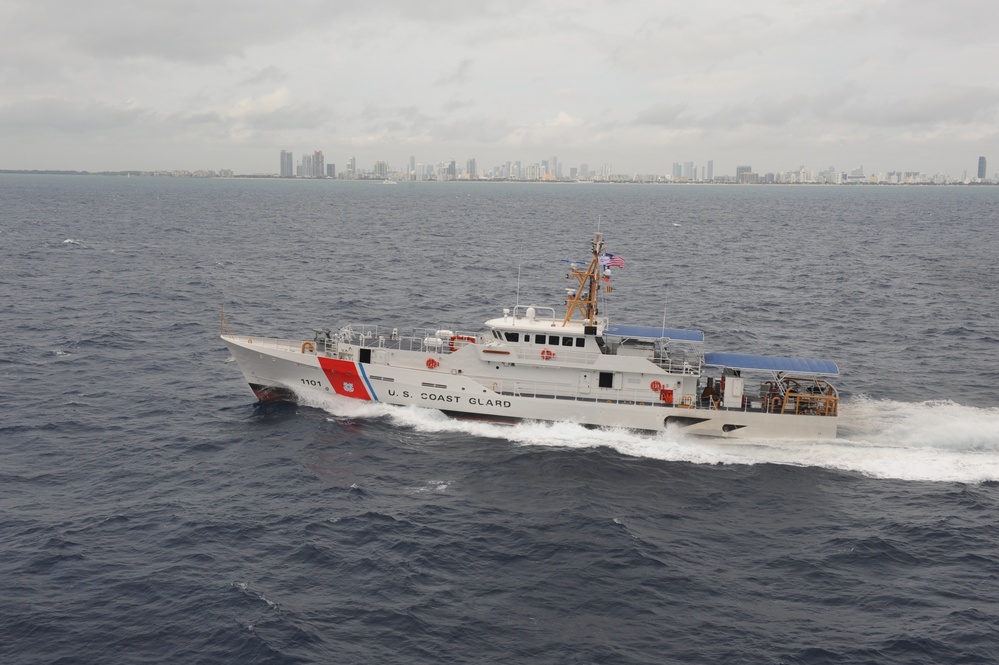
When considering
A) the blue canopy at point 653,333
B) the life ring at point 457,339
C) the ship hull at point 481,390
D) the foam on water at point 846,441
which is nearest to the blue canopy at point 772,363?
the blue canopy at point 653,333

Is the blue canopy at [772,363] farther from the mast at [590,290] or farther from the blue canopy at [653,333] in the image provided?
the mast at [590,290]

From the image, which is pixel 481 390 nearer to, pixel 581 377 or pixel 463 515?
pixel 581 377

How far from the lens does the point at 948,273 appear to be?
90750mm

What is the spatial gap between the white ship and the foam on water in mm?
622

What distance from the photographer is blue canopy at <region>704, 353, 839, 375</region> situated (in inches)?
1534

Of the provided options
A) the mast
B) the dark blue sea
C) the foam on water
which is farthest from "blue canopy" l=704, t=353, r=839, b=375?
the mast

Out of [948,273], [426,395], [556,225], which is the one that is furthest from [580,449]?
[556,225]

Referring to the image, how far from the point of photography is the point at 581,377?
135 ft

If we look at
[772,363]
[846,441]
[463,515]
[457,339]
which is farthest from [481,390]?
[846,441]

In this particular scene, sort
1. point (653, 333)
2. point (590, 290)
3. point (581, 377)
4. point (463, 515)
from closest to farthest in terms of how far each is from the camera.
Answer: point (463, 515) → point (581, 377) → point (590, 290) → point (653, 333)

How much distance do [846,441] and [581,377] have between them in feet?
42.1

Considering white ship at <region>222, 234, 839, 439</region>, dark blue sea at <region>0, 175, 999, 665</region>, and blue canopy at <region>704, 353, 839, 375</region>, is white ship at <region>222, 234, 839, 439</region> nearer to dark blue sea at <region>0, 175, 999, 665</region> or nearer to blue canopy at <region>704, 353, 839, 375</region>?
blue canopy at <region>704, 353, 839, 375</region>

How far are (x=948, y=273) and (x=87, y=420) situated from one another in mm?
86598

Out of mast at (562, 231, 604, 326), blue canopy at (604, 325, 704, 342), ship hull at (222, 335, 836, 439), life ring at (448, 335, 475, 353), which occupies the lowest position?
ship hull at (222, 335, 836, 439)
